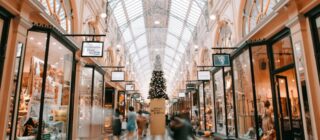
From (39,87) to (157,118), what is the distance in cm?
1094

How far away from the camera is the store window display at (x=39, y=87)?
538 centimetres

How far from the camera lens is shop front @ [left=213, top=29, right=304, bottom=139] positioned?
5801 millimetres

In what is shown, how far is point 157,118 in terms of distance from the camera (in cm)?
1593

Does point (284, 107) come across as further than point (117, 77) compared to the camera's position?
No

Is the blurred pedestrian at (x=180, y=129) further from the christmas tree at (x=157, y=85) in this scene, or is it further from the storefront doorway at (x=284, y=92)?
the christmas tree at (x=157, y=85)

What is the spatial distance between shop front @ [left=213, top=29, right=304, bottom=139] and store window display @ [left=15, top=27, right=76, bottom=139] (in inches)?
205

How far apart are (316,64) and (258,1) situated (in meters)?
3.56

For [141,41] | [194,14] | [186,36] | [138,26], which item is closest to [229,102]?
[194,14]

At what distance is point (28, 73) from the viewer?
543cm

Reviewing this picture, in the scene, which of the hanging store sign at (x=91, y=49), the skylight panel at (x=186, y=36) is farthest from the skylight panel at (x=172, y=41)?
the hanging store sign at (x=91, y=49)

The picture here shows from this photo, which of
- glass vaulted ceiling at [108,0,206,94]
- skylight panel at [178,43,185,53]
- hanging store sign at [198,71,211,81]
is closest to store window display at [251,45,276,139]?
hanging store sign at [198,71,211,81]

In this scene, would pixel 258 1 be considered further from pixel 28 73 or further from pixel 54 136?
pixel 54 136

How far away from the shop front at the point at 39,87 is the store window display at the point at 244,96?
5233 millimetres

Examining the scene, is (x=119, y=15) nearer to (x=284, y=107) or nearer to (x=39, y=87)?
(x=39, y=87)
